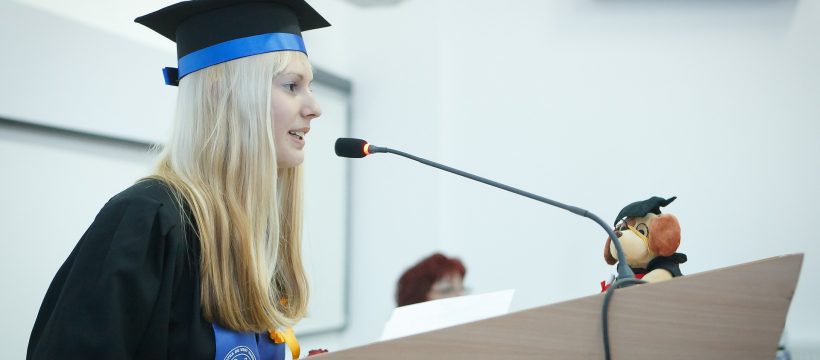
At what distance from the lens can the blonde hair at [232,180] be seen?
1.39 m

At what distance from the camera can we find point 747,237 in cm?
352

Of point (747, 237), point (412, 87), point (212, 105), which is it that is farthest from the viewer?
point (412, 87)

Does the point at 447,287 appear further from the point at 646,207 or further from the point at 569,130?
the point at 646,207

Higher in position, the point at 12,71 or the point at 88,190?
the point at 12,71

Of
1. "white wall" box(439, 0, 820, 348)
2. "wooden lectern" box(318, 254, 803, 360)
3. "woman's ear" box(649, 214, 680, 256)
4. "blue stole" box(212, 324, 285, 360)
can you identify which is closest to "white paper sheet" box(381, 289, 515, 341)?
"wooden lectern" box(318, 254, 803, 360)

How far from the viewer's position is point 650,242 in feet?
5.05

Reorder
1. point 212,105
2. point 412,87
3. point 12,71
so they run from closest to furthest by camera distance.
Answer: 1. point 212,105
2. point 12,71
3. point 412,87

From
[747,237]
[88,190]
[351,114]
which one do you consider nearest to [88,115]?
[88,190]

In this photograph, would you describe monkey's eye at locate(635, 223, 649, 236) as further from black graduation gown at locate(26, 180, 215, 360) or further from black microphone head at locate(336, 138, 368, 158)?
black graduation gown at locate(26, 180, 215, 360)

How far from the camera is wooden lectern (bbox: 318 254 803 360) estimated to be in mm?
942

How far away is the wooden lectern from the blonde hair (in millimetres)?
517

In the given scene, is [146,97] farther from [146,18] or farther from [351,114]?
[351,114]

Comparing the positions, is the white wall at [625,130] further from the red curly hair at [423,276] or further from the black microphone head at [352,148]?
the black microphone head at [352,148]

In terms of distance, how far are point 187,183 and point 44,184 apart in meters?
1.06
